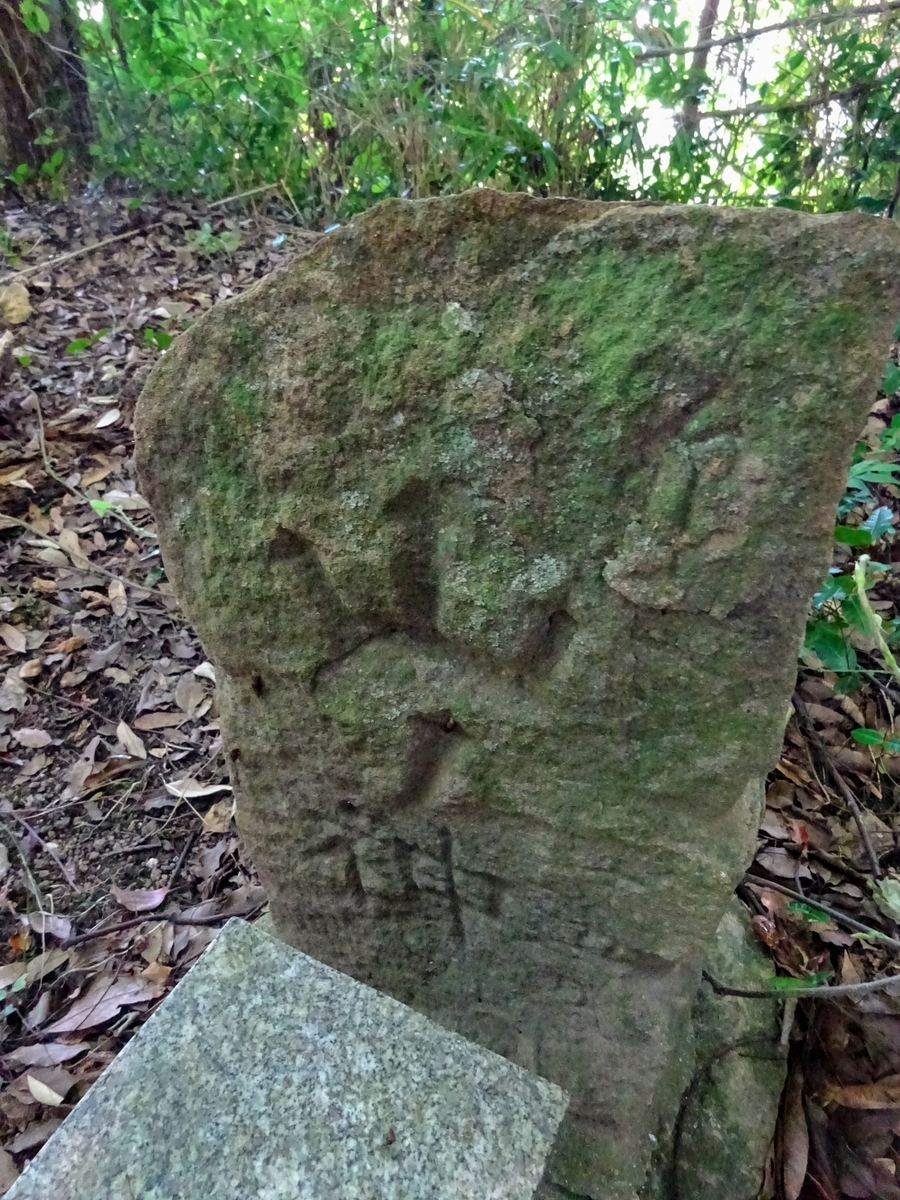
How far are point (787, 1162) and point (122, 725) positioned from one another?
1493 mm

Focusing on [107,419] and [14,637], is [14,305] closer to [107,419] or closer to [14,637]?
[107,419]

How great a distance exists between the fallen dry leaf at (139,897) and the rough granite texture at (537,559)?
0.66 m

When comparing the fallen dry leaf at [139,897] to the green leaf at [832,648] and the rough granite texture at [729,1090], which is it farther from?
the green leaf at [832,648]

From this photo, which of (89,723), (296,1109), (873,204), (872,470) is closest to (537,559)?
(296,1109)

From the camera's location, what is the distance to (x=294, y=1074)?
0.78m

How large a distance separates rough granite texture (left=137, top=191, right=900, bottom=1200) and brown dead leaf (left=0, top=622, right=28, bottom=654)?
122 centimetres

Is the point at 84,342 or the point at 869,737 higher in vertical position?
the point at 84,342

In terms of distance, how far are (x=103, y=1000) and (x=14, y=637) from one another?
957 millimetres

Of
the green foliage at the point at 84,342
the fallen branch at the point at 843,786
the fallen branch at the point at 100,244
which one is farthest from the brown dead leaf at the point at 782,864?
the fallen branch at the point at 100,244

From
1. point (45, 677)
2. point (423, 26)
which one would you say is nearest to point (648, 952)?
point (45, 677)

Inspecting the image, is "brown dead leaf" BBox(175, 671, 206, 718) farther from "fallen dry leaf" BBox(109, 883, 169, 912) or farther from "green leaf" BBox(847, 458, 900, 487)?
"green leaf" BBox(847, 458, 900, 487)

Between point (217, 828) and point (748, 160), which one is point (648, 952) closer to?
point (217, 828)

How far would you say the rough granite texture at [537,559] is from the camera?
0.70 metres

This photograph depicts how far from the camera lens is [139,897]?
5.49 ft
